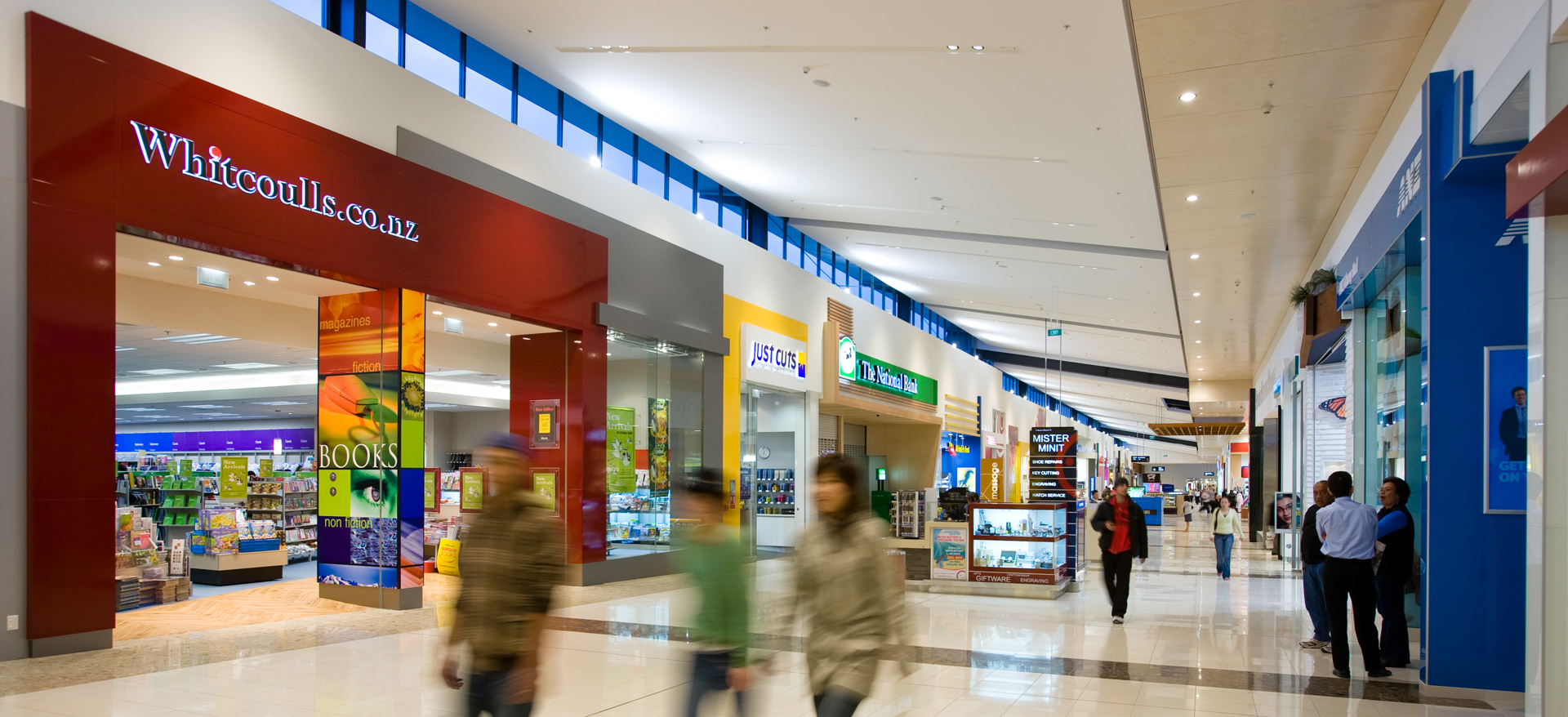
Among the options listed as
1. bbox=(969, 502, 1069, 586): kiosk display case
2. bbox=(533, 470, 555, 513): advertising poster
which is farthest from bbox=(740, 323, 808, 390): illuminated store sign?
bbox=(969, 502, 1069, 586): kiosk display case

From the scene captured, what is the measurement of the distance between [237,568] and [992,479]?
16.1 meters

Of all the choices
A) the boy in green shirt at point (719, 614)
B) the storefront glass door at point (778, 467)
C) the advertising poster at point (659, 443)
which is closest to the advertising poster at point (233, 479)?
the advertising poster at point (659, 443)

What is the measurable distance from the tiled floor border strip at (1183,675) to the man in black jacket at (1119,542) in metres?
2.07

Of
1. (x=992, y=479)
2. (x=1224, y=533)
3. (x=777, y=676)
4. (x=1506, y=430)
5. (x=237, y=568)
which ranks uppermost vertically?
(x=1506, y=430)

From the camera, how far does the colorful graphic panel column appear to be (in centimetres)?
847

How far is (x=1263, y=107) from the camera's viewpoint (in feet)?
25.8

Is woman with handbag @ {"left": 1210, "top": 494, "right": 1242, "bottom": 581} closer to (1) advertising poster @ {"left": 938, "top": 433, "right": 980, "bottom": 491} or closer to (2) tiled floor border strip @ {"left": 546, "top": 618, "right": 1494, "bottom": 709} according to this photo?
(2) tiled floor border strip @ {"left": 546, "top": 618, "right": 1494, "bottom": 709}

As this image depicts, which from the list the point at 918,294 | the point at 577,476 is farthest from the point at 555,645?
the point at 918,294

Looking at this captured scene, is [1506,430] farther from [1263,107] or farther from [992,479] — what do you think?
[992,479]

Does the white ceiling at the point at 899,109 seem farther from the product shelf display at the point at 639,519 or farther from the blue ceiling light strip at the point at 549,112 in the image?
the product shelf display at the point at 639,519

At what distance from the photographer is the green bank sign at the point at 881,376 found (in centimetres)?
1781

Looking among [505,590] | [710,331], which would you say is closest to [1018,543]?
[710,331]

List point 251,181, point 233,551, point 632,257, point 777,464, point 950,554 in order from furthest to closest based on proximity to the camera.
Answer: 1. point 777,464
2. point 632,257
3. point 950,554
4. point 233,551
5. point 251,181

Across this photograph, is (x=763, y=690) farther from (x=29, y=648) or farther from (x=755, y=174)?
(x=755, y=174)
